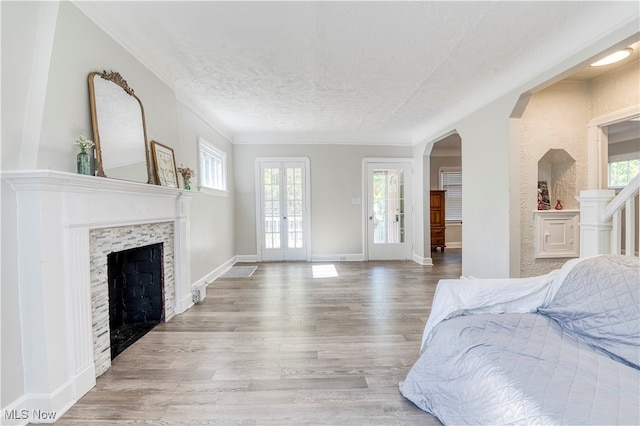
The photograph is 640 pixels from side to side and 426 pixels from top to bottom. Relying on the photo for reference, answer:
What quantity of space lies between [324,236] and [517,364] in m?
4.62

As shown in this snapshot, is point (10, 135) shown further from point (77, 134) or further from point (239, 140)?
point (239, 140)

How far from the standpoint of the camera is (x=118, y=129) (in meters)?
2.12

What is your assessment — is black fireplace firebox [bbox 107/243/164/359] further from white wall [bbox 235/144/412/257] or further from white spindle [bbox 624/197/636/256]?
white spindle [bbox 624/197/636/256]

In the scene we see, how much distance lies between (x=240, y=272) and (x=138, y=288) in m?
2.06

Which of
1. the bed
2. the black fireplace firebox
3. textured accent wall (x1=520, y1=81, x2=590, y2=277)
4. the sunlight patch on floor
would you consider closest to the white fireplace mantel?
the black fireplace firebox

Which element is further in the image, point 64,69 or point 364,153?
point 364,153

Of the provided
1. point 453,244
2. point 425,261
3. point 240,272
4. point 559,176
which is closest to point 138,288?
point 240,272

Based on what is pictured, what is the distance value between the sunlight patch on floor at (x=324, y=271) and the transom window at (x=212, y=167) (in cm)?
216

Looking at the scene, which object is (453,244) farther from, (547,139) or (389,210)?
(547,139)

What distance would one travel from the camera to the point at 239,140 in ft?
17.9

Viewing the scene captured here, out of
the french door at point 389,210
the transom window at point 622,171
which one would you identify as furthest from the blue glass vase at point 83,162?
the transom window at point 622,171

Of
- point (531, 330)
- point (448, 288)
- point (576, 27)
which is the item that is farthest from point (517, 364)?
point (576, 27)

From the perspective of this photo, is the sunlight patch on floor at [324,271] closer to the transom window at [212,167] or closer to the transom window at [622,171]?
the transom window at [212,167]

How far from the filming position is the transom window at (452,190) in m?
7.36
